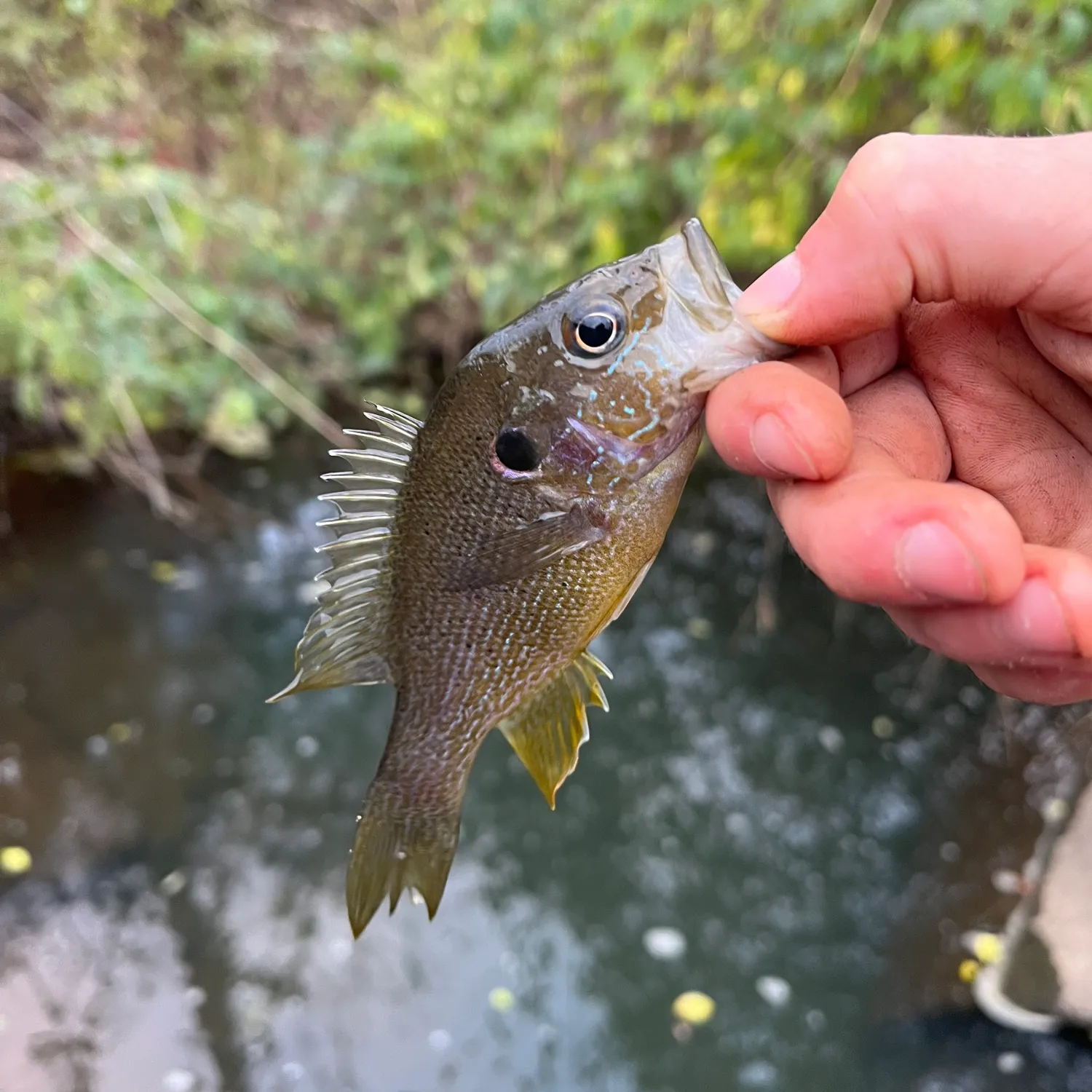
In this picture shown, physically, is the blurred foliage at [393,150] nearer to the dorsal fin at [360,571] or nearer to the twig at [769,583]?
the twig at [769,583]

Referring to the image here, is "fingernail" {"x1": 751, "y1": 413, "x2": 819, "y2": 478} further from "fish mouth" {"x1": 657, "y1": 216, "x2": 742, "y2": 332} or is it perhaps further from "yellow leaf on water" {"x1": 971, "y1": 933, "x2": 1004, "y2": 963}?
"yellow leaf on water" {"x1": 971, "y1": 933, "x2": 1004, "y2": 963}

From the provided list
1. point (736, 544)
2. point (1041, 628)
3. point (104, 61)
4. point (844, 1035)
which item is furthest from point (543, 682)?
point (104, 61)

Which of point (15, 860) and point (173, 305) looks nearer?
point (15, 860)

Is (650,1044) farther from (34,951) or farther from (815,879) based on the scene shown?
(34,951)

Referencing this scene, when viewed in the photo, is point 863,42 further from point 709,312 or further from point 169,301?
point 169,301

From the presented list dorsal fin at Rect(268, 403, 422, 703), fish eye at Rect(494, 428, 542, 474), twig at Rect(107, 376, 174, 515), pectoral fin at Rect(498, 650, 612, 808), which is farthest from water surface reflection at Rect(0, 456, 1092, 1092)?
fish eye at Rect(494, 428, 542, 474)

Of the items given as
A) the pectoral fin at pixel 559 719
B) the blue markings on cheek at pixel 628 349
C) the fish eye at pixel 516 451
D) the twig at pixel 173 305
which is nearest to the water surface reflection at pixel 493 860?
the twig at pixel 173 305

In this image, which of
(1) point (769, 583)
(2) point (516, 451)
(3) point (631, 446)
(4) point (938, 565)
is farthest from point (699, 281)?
(1) point (769, 583)
